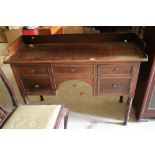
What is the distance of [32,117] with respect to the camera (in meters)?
1.12

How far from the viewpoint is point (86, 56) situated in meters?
1.20

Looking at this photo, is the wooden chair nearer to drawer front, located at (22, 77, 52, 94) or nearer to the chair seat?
the chair seat

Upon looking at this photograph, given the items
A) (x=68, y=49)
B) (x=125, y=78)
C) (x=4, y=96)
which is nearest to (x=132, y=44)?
(x=125, y=78)

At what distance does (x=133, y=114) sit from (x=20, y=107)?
3.85 ft

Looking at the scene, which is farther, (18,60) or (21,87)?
(21,87)

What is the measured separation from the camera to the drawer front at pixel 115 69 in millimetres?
1164

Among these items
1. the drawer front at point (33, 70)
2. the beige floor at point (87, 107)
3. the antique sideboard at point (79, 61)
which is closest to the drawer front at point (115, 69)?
the antique sideboard at point (79, 61)

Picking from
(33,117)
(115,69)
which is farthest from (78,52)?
(33,117)

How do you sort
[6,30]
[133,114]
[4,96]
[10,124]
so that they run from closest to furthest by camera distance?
[10,124] < [133,114] < [4,96] < [6,30]

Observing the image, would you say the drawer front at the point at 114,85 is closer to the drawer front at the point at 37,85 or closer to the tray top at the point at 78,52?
the tray top at the point at 78,52

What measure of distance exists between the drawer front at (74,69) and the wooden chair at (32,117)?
288 millimetres

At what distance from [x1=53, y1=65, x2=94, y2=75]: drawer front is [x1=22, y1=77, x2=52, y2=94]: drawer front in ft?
0.45

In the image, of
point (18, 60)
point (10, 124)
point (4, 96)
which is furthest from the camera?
point (4, 96)

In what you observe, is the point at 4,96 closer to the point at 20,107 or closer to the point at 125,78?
the point at 20,107
